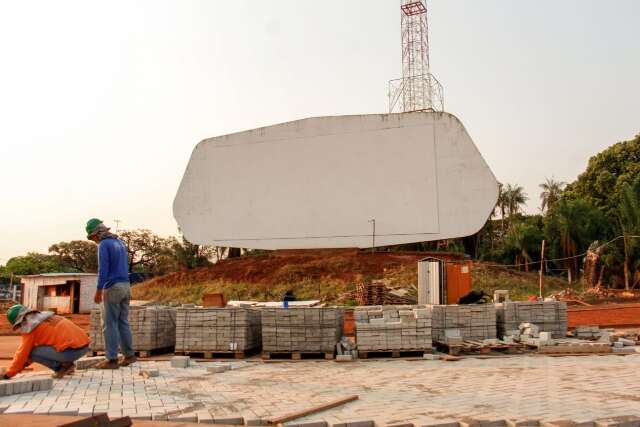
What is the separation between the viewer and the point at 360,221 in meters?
24.4

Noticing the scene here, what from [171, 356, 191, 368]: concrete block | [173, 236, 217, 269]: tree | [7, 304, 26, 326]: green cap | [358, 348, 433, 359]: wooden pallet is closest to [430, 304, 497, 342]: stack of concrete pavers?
[358, 348, 433, 359]: wooden pallet

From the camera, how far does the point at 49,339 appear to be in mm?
5984

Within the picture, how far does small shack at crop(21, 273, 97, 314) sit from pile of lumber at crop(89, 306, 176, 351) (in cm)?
1557

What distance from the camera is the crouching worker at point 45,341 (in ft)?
19.0

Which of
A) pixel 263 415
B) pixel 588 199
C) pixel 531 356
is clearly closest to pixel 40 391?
pixel 263 415

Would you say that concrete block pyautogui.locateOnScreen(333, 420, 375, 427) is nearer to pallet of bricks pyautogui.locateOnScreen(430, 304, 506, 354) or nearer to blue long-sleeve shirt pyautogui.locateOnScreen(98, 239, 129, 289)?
blue long-sleeve shirt pyautogui.locateOnScreen(98, 239, 129, 289)

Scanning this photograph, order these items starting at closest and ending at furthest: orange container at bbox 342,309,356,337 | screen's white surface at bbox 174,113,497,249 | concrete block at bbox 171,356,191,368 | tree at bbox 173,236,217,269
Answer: concrete block at bbox 171,356,191,368 < orange container at bbox 342,309,356,337 < screen's white surface at bbox 174,113,497,249 < tree at bbox 173,236,217,269

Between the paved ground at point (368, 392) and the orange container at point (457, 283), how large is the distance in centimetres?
593

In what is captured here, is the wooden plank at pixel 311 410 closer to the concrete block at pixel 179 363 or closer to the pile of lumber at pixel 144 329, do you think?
the concrete block at pixel 179 363

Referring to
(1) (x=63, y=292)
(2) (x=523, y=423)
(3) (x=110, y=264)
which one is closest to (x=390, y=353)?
(3) (x=110, y=264)

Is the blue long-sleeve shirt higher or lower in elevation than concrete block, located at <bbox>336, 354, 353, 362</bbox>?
higher

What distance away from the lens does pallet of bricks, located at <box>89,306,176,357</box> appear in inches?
363

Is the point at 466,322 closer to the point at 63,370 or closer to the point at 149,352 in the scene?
the point at 149,352

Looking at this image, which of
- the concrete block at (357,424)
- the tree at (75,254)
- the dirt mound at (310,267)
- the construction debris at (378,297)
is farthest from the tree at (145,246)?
the concrete block at (357,424)
